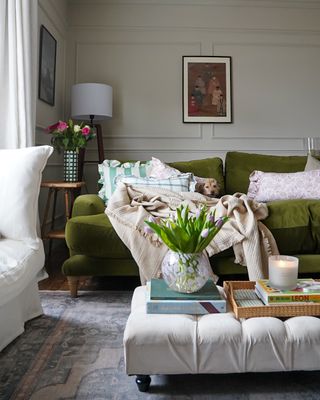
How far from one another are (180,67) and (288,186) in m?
1.93

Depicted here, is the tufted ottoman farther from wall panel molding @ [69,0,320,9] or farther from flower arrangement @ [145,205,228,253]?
wall panel molding @ [69,0,320,9]

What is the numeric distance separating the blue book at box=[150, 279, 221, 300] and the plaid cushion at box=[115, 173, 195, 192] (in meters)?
1.29

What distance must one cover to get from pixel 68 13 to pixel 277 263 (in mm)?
3609

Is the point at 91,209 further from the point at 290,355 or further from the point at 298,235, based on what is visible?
the point at 290,355

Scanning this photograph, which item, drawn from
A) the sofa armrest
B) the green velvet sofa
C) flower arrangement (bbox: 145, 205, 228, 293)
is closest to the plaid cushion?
the sofa armrest

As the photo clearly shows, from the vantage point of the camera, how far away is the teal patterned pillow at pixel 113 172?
2693 mm

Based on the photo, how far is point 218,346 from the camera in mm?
1098

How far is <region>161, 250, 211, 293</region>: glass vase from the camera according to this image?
1207mm

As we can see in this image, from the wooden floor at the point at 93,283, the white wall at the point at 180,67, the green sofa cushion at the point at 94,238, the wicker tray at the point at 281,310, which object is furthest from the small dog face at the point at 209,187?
the wicker tray at the point at 281,310

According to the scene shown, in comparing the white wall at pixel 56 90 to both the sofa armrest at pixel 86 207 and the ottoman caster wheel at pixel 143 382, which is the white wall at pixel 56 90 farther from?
the ottoman caster wheel at pixel 143 382

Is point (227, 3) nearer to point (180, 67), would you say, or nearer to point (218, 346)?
point (180, 67)

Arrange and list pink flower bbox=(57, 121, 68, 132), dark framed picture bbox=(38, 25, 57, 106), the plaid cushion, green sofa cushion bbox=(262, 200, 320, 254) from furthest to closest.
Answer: dark framed picture bbox=(38, 25, 57, 106) → pink flower bbox=(57, 121, 68, 132) → the plaid cushion → green sofa cushion bbox=(262, 200, 320, 254)

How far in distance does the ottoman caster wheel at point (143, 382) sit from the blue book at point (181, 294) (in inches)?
9.5

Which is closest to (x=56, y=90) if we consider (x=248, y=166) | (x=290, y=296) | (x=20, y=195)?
(x=248, y=166)
